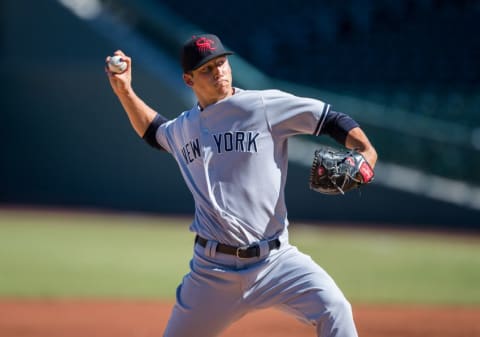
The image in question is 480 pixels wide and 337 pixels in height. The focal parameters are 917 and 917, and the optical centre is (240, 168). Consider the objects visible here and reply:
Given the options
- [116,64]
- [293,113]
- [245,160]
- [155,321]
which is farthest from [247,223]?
[155,321]

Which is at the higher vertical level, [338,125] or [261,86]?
[338,125]

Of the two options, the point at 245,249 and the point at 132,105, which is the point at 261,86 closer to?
the point at 132,105

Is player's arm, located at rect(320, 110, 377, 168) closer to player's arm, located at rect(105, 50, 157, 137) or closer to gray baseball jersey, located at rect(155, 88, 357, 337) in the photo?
gray baseball jersey, located at rect(155, 88, 357, 337)

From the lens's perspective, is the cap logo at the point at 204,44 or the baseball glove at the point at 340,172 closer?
the baseball glove at the point at 340,172

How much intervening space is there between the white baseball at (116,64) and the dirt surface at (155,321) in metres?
2.85

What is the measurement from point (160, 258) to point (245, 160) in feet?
24.2

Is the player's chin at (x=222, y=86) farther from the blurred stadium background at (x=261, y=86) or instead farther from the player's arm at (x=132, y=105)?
the blurred stadium background at (x=261, y=86)

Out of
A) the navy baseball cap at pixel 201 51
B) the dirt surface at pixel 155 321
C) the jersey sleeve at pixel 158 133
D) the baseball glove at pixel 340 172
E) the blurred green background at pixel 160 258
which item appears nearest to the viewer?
the baseball glove at pixel 340 172

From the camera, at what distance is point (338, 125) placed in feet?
14.5

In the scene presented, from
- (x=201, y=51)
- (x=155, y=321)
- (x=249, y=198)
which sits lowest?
(x=155, y=321)

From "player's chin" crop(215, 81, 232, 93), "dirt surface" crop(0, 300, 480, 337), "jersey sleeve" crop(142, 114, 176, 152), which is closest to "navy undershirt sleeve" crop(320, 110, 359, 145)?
"player's chin" crop(215, 81, 232, 93)

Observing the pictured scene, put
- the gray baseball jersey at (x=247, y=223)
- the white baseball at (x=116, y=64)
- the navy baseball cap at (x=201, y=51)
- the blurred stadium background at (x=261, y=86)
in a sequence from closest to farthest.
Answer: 1. the gray baseball jersey at (x=247, y=223)
2. the navy baseball cap at (x=201, y=51)
3. the white baseball at (x=116, y=64)
4. the blurred stadium background at (x=261, y=86)

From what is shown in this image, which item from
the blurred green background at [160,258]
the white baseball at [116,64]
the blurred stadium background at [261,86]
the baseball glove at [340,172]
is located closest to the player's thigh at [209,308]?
the baseball glove at [340,172]

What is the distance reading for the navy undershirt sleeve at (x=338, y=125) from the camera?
4.40 metres
